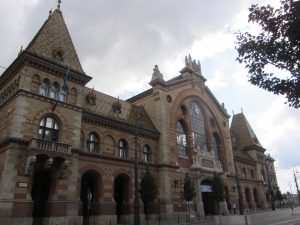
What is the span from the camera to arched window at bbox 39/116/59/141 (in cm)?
2527

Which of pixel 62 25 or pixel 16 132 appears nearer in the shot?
pixel 16 132

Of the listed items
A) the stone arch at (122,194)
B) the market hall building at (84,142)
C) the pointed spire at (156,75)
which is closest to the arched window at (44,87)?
the market hall building at (84,142)

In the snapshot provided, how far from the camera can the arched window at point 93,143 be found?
2998 cm

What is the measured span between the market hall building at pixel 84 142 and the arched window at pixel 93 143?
0.34 feet

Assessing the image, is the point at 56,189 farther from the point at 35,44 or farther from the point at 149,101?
the point at 149,101

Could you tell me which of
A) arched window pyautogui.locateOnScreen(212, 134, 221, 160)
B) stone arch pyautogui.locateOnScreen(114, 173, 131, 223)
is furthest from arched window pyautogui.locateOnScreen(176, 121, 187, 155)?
stone arch pyautogui.locateOnScreen(114, 173, 131, 223)

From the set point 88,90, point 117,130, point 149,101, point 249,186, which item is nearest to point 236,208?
point 249,186

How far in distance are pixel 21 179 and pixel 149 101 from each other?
2256cm

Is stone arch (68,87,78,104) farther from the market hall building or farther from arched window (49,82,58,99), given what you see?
arched window (49,82,58,99)

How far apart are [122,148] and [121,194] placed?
521 cm

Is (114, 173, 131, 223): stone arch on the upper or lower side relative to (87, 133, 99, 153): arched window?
lower

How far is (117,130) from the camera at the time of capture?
33.2 meters

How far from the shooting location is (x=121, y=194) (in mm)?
32969

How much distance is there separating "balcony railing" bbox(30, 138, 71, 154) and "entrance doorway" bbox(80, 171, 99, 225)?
204 inches
